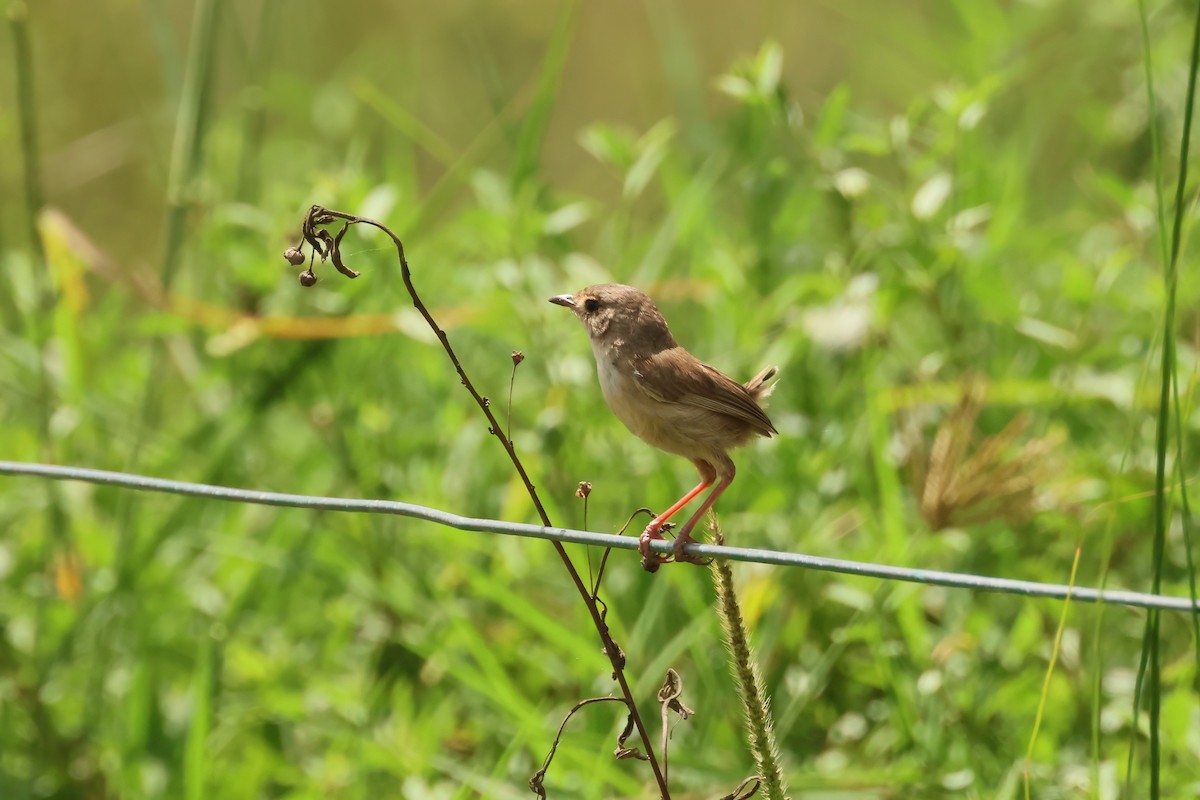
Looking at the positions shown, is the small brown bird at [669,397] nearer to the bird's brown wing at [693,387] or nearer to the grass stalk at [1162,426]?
the bird's brown wing at [693,387]

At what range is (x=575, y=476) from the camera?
11.3 ft

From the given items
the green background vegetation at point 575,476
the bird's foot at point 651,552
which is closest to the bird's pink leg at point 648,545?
the bird's foot at point 651,552

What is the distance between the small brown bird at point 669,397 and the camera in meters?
2.48

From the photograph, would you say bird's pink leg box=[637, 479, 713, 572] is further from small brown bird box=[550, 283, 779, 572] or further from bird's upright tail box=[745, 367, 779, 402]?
bird's upright tail box=[745, 367, 779, 402]

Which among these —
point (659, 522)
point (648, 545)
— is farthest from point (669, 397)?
point (648, 545)

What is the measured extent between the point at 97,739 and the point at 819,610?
6.07 ft

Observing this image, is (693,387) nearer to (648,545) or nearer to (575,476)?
(648,545)

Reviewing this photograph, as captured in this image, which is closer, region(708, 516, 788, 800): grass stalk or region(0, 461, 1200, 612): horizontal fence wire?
region(0, 461, 1200, 612): horizontal fence wire

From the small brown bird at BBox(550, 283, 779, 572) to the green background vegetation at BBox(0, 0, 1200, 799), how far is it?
58cm

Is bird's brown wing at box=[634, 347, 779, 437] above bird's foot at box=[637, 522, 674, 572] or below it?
above

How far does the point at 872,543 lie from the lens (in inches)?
130

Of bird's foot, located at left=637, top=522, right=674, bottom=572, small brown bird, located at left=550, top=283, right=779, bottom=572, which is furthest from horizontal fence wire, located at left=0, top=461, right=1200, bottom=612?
small brown bird, located at left=550, top=283, right=779, bottom=572

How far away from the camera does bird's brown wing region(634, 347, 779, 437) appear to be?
8.17 ft

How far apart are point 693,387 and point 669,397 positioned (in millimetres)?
50
